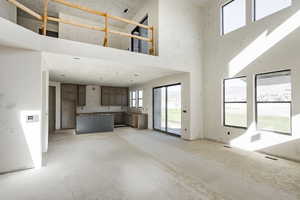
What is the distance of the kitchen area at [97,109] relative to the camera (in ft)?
22.7

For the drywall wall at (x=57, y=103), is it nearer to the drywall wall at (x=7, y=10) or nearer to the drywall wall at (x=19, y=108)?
the drywall wall at (x=7, y=10)

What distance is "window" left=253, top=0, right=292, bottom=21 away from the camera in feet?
12.0

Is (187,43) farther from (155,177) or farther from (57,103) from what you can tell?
(57,103)

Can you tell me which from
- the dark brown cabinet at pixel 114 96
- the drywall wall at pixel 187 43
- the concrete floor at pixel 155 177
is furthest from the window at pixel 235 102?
the dark brown cabinet at pixel 114 96

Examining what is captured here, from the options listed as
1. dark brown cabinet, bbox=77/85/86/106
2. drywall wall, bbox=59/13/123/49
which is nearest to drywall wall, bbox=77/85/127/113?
dark brown cabinet, bbox=77/85/86/106

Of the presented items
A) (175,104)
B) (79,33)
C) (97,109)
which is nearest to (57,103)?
(97,109)

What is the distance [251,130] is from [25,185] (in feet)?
17.2

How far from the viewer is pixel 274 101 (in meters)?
3.77

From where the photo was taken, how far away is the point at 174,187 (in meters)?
2.34

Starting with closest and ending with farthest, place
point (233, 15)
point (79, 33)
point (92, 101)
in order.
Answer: point (233, 15) < point (79, 33) < point (92, 101)

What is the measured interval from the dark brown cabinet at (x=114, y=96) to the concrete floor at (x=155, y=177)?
519 centimetres

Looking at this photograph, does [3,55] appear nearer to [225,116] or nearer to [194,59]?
[194,59]

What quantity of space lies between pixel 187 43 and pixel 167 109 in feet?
9.21

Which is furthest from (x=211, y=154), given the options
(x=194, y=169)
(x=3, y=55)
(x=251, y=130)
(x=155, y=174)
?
(x=3, y=55)
